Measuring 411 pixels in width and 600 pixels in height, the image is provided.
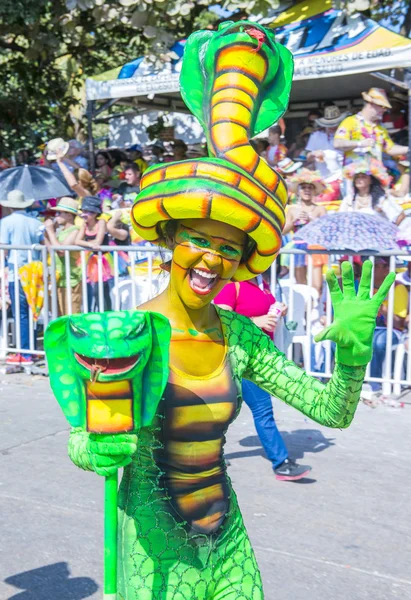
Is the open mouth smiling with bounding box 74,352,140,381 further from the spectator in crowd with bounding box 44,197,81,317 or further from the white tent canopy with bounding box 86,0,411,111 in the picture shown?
the white tent canopy with bounding box 86,0,411,111

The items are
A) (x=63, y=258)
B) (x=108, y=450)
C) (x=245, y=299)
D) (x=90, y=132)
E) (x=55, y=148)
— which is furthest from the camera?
(x=90, y=132)

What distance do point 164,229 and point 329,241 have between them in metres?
4.57

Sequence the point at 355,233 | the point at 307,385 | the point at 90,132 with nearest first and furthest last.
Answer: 1. the point at 307,385
2. the point at 355,233
3. the point at 90,132

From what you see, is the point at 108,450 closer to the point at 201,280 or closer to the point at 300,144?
the point at 201,280

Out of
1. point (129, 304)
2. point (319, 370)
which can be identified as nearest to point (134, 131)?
point (129, 304)

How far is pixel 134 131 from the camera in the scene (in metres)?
15.1

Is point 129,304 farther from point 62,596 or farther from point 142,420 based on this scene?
point 142,420

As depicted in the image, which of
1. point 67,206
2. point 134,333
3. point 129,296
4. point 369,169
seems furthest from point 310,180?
point 134,333

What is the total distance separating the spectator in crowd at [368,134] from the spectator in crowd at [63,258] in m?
2.83

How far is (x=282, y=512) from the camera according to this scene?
471 centimetres

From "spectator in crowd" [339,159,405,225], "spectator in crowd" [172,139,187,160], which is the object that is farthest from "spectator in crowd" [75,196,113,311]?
"spectator in crowd" [339,159,405,225]

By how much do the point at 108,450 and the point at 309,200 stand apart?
6.31 metres

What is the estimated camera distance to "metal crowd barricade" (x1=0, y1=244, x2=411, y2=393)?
23.4ft

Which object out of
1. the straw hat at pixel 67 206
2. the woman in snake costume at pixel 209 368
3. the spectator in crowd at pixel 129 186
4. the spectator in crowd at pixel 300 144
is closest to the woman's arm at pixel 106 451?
the woman in snake costume at pixel 209 368
